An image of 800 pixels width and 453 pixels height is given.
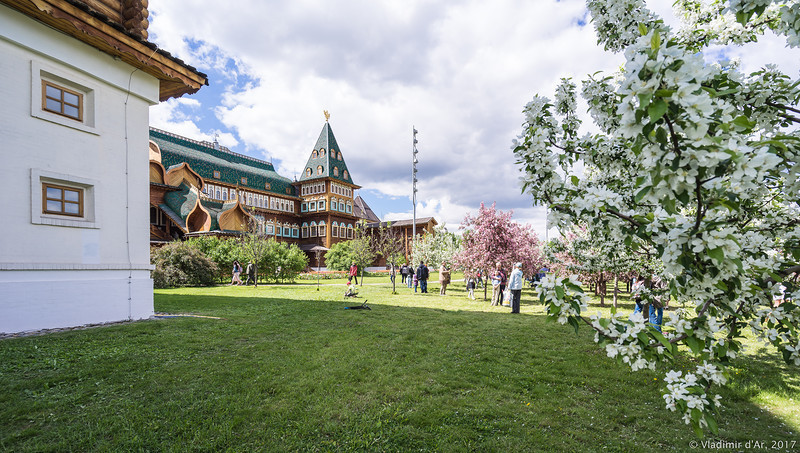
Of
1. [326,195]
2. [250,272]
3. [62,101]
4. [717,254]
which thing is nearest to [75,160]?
[62,101]

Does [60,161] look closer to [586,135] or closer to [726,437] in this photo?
[586,135]

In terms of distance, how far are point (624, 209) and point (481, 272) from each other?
14.2 meters

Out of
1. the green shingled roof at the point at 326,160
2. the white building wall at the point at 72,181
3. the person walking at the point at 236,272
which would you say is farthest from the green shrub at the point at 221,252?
the green shingled roof at the point at 326,160

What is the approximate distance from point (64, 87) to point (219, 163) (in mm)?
34482

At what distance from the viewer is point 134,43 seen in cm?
863

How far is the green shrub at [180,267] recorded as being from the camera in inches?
786

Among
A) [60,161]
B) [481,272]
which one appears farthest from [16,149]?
[481,272]

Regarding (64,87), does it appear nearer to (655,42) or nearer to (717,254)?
(655,42)

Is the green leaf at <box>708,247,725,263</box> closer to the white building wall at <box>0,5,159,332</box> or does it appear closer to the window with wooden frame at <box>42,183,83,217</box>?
the white building wall at <box>0,5,159,332</box>

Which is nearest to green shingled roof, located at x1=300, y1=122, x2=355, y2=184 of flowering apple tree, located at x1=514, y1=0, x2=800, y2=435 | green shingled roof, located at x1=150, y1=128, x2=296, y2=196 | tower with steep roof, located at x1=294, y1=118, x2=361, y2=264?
tower with steep roof, located at x1=294, y1=118, x2=361, y2=264

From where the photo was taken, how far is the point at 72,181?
313 inches

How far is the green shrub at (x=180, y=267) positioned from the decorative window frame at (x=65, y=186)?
13237mm

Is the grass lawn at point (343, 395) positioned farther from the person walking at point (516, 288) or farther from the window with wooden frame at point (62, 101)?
the window with wooden frame at point (62, 101)

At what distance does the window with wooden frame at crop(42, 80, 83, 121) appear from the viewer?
7805mm
